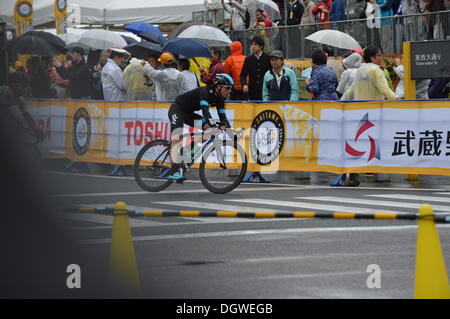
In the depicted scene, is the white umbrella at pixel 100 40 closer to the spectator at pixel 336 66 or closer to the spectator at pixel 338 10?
the spectator at pixel 338 10

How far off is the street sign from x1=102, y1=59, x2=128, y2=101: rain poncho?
5.83 m

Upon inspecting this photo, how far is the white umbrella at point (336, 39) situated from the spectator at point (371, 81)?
432 cm

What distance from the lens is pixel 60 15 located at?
28.5 m

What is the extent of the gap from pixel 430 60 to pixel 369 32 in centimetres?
571

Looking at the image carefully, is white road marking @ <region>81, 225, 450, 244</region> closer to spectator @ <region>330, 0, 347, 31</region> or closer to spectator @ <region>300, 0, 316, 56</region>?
spectator @ <region>330, 0, 347, 31</region>

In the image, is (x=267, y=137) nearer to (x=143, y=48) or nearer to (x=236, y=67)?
(x=236, y=67)

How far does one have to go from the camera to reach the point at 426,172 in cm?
1623

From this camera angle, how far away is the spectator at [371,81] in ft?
55.0

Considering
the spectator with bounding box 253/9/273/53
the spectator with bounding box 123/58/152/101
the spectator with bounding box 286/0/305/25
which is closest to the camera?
the spectator with bounding box 123/58/152/101

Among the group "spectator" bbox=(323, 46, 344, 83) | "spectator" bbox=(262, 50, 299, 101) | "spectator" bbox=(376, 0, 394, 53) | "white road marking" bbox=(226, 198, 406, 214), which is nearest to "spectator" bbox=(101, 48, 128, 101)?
"spectator" bbox=(262, 50, 299, 101)

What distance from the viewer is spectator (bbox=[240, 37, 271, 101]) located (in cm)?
1953

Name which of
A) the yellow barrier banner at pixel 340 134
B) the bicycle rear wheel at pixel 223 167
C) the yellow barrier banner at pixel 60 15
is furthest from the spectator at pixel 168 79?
the yellow barrier banner at pixel 60 15

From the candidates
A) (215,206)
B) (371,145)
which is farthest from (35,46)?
(215,206)

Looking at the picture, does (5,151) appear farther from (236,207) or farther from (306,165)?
(306,165)
